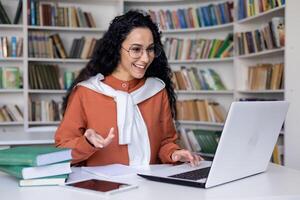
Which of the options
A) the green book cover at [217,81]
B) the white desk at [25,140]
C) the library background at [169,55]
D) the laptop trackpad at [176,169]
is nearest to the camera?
the laptop trackpad at [176,169]

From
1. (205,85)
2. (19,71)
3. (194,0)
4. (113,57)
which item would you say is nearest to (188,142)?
(205,85)

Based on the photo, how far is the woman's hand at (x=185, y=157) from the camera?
1.70 meters

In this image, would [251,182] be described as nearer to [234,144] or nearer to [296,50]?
[234,144]

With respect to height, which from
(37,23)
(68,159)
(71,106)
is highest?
(37,23)

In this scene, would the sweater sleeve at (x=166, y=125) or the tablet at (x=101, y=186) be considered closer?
the tablet at (x=101, y=186)

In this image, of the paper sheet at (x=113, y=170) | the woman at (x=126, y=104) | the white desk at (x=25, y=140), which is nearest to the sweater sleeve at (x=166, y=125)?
the woman at (x=126, y=104)

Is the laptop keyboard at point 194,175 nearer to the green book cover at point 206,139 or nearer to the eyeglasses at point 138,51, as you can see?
the eyeglasses at point 138,51

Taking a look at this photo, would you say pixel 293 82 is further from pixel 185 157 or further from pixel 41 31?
pixel 41 31

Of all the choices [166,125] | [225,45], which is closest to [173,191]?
[166,125]

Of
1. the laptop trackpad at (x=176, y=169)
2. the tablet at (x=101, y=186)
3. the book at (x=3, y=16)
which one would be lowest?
the laptop trackpad at (x=176, y=169)

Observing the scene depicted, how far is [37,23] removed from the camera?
15.0ft

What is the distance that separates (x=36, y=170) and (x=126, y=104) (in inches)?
25.2

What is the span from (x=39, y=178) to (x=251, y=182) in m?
0.69

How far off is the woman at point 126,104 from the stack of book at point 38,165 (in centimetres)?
29
